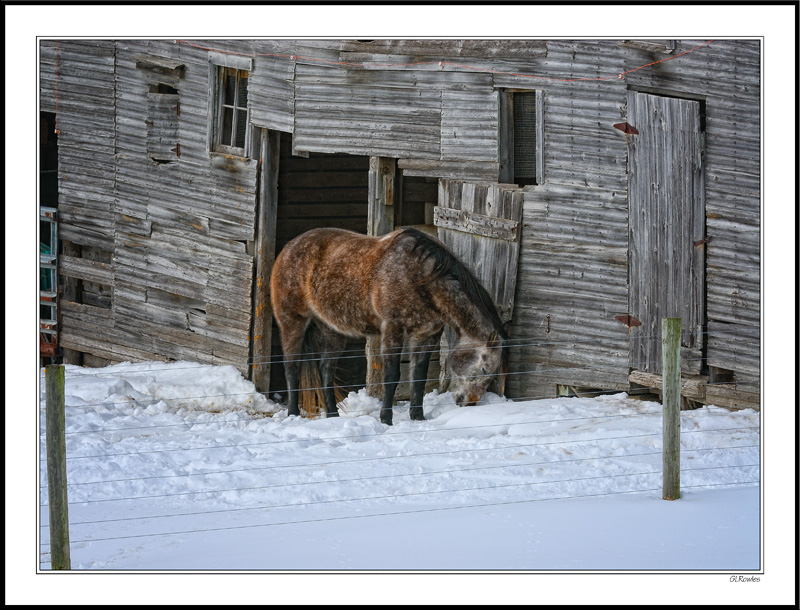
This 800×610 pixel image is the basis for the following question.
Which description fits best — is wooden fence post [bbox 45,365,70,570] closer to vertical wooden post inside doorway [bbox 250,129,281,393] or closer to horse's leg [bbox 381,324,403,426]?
horse's leg [bbox 381,324,403,426]

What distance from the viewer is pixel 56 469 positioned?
5453 mm

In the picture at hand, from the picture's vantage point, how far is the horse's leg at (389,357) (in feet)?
30.5

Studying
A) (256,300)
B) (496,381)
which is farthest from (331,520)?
(256,300)

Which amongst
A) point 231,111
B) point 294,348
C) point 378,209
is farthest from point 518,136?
point 231,111

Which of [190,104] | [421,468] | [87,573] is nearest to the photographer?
[87,573]

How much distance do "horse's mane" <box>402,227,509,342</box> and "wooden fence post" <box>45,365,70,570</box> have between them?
176 inches

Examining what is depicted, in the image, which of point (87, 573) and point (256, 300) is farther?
point (256, 300)

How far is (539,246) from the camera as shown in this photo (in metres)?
9.73

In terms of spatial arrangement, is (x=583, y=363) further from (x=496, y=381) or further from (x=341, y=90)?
(x=341, y=90)

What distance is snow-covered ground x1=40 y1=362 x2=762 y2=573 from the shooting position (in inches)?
223

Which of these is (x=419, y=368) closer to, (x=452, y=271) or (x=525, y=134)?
(x=452, y=271)

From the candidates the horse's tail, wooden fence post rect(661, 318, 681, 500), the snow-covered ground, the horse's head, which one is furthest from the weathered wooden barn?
wooden fence post rect(661, 318, 681, 500)

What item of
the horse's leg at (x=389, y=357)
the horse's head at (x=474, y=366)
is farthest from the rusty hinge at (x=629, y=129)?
the horse's leg at (x=389, y=357)

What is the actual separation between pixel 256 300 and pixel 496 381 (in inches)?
136
